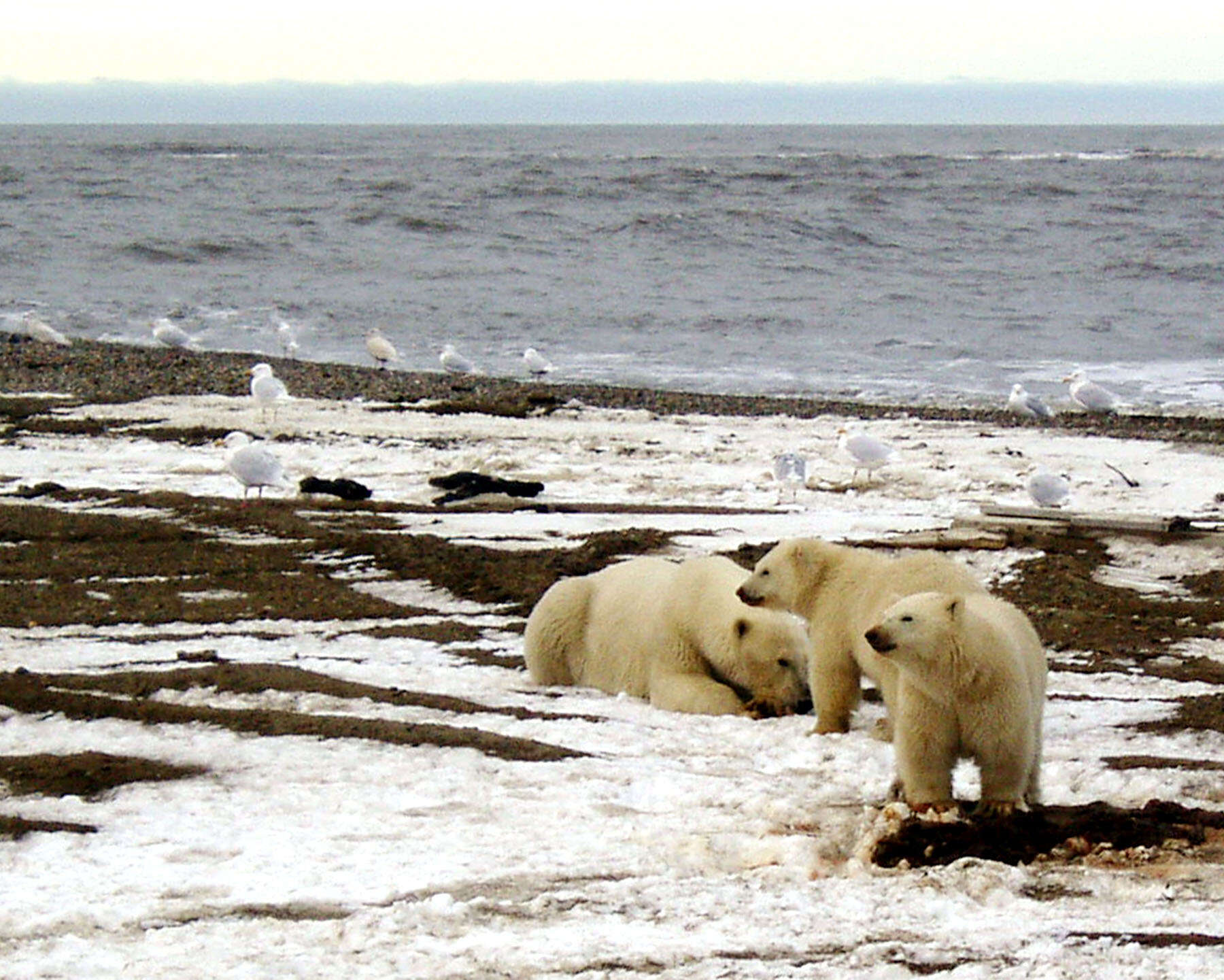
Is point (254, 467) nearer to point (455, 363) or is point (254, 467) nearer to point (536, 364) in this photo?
point (455, 363)

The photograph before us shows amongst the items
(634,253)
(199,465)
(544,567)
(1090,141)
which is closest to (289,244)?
(634,253)

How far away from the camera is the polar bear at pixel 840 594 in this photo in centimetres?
693

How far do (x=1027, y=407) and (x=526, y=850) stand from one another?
57.3 ft

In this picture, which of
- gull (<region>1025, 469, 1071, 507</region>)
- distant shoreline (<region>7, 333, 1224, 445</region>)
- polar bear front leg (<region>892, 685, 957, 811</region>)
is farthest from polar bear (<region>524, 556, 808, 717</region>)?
distant shoreline (<region>7, 333, 1224, 445</region>)

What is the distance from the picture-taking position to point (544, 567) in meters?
10.4

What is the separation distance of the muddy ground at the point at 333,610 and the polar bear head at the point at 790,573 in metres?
1.30

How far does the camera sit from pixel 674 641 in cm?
791

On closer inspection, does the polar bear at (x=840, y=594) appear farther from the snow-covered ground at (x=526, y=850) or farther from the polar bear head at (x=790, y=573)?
the snow-covered ground at (x=526, y=850)

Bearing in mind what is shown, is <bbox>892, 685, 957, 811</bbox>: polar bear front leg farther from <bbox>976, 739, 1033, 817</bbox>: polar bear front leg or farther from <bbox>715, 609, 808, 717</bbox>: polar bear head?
<bbox>715, 609, 808, 717</bbox>: polar bear head

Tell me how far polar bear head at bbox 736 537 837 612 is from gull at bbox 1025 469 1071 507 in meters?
6.43

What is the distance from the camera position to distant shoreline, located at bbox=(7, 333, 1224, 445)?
66.5 ft

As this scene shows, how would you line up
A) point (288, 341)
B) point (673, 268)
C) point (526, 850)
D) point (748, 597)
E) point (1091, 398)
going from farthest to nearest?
point (673, 268) < point (288, 341) < point (1091, 398) < point (748, 597) < point (526, 850)

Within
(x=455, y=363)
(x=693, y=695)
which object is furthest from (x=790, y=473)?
(x=455, y=363)

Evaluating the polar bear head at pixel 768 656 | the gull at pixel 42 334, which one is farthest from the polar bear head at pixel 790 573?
the gull at pixel 42 334
